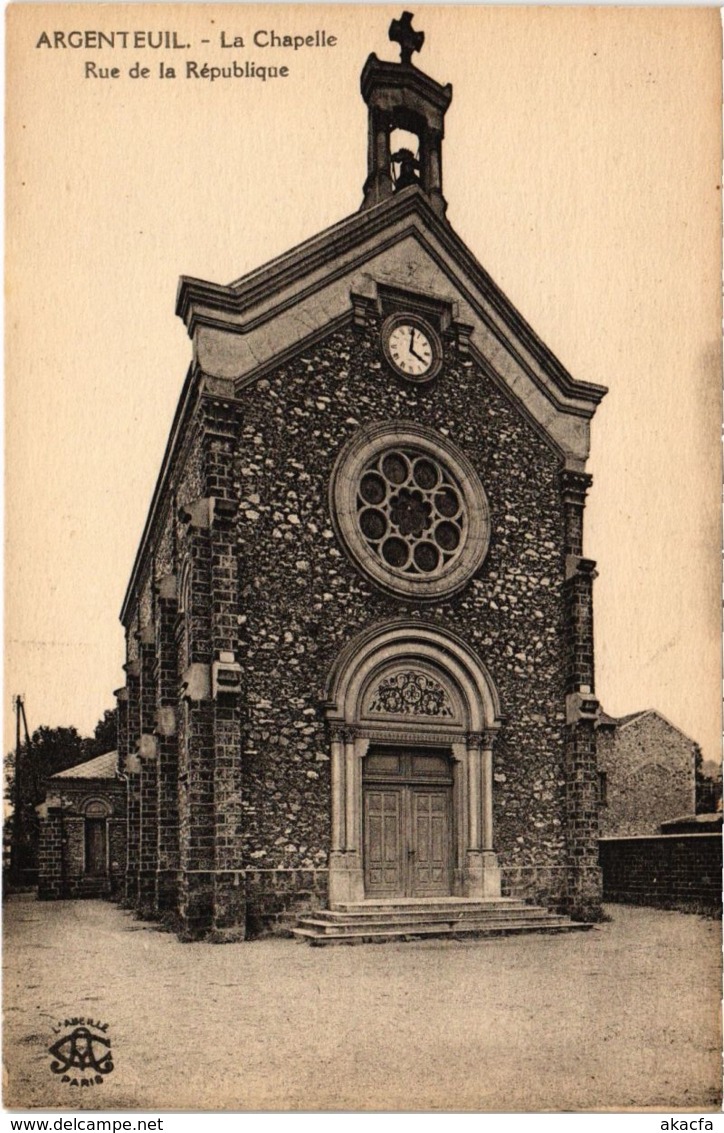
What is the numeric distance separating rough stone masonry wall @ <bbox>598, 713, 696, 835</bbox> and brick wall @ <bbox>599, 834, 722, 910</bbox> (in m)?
7.78

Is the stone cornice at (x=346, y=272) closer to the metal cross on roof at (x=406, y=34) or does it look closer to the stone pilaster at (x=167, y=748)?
the stone pilaster at (x=167, y=748)

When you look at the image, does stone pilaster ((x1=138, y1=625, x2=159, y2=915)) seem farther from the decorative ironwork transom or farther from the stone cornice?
the stone cornice

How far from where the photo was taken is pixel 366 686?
17969 millimetres

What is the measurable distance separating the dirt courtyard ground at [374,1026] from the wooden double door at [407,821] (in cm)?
325

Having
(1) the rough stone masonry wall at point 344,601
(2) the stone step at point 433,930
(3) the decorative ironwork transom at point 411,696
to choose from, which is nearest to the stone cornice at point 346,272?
(1) the rough stone masonry wall at point 344,601

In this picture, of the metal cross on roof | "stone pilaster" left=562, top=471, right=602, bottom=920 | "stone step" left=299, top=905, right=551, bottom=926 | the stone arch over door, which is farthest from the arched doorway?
the metal cross on roof

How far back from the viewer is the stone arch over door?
1744cm

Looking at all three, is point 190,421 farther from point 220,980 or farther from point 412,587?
point 220,980

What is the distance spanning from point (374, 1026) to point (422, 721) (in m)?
8.41

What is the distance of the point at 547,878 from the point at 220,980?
798cm

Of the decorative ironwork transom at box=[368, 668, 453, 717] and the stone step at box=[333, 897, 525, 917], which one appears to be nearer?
the stone step at box=[333, 897, 525, 917]

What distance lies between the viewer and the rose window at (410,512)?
734 inches

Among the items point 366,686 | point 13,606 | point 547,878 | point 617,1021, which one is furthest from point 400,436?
point 617,1021

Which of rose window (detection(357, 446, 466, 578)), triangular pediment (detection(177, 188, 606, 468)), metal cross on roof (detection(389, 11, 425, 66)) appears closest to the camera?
metal cross on roof (detection(389, 11, 425, 66))
